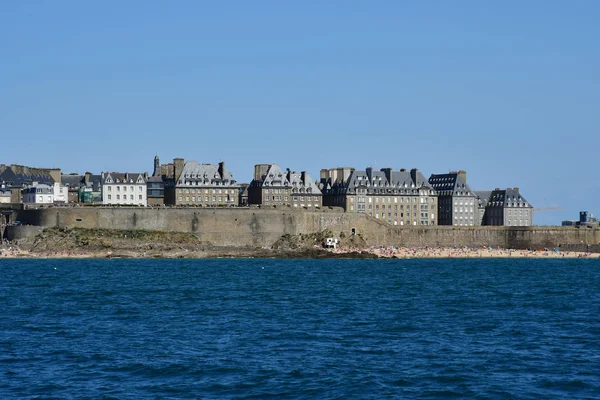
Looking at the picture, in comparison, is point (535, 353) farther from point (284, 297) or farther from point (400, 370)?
point (284, 297)

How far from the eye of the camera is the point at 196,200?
371ft

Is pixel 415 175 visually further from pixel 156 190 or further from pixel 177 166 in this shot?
pixel 156 190

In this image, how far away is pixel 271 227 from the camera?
10644 cm

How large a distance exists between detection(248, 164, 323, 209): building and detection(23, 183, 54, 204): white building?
23.8 m

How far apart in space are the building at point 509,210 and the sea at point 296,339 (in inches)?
2627

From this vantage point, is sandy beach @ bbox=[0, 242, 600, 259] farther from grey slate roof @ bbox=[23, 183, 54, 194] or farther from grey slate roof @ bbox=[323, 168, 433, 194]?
grey slate roof @ bbox=[23, 183, 54, 194]

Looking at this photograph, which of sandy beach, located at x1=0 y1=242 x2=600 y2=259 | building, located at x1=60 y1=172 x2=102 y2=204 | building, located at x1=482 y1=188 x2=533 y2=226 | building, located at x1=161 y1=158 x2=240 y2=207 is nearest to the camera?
sandy beach, located at x1=0 y1=242 x2=600 y2=259

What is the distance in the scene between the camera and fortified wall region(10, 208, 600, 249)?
101500 mm

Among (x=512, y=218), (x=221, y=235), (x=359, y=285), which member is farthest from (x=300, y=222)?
(x=359, y=285)

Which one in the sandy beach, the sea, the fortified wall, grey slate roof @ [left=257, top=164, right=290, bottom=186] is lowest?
the sea

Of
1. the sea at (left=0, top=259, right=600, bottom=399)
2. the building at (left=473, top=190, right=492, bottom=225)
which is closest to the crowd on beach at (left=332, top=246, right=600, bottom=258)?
the building at (left=473, top=190, right=492, bottom=225)

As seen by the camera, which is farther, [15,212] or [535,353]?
[15,212]

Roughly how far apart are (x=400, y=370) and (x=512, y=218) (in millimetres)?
104705

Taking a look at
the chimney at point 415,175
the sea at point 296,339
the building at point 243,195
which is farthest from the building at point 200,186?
the sea at point 296,339
